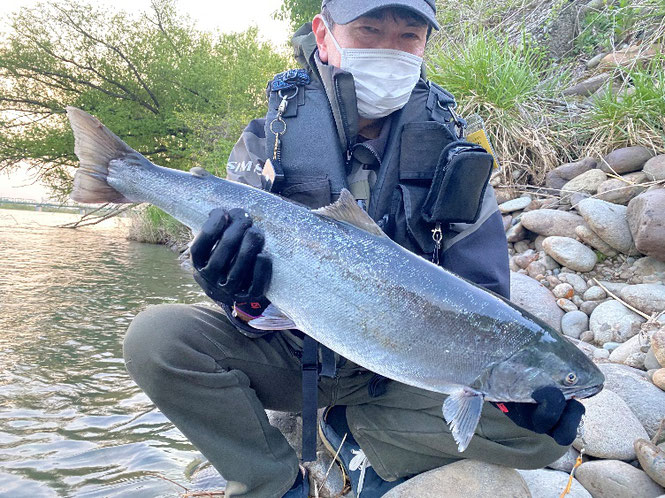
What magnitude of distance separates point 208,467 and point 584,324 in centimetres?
373

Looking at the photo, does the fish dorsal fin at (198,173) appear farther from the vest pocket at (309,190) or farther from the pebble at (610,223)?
the pebble at (610,223)

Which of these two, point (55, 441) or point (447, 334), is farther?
point (55, 441)

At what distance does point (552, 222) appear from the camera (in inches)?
237

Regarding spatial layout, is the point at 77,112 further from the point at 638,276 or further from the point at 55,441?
the point at 638,276

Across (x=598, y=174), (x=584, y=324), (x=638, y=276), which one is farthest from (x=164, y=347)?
(x=598, y=174)

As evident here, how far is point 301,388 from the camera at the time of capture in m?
3.09

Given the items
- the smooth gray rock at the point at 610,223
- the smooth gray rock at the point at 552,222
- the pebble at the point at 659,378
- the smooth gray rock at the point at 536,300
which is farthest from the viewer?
the smooth gray rock at the point at 552,222

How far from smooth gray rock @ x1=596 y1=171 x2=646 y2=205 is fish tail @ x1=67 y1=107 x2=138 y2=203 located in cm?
533

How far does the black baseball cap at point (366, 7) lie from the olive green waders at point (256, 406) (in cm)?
190

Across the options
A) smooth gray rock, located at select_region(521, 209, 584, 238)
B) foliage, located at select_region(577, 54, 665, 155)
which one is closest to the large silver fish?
smooth gray rock, located at select_region(521, 209, 584, 238)

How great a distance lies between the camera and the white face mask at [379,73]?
3195 millimetres

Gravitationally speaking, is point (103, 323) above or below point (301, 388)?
below

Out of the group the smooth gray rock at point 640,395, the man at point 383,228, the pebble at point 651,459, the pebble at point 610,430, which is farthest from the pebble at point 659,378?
the man at point 383,228

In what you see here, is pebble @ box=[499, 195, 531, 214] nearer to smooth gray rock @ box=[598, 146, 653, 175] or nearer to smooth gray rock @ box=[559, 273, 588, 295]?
smooth gray rock @ box=[598, 146, 653, 175]
